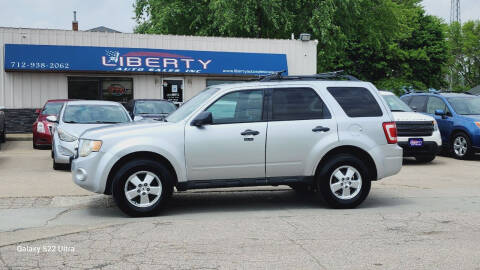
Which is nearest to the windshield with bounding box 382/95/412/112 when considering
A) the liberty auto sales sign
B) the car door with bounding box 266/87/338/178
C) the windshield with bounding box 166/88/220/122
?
the car door with bounding box 266/87/338/178

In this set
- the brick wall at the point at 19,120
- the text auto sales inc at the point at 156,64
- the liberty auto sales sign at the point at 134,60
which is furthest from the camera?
the text auto sales inc at the point at 156,64

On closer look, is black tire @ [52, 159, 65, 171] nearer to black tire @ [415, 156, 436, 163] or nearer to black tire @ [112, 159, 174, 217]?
black tire @ [112, 159, 174, 217]

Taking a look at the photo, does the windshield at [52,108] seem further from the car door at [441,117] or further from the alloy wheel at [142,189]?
the car door at [441,117]

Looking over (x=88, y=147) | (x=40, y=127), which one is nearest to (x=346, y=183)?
(x=88, y=147)

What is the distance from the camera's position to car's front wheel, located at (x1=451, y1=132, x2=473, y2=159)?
15164mm

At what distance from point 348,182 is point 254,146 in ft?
4.79

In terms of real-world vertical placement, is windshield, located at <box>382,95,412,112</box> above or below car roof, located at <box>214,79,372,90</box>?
below

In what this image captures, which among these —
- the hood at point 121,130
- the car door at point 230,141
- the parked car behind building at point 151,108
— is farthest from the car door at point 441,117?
the hood at point 121,130

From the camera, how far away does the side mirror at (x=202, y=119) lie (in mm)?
7375

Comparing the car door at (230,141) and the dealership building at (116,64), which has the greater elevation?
the dealership building at (116,64)

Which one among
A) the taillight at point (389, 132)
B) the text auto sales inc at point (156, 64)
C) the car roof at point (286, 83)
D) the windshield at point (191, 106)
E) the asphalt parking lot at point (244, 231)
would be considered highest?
the text auto sales inc at point (156, 64)

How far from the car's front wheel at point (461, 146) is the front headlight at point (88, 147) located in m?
11.2

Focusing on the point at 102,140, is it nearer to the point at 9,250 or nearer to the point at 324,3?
the point at 9,250

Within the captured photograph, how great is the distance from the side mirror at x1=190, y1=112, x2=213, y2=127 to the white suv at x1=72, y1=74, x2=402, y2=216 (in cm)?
1
